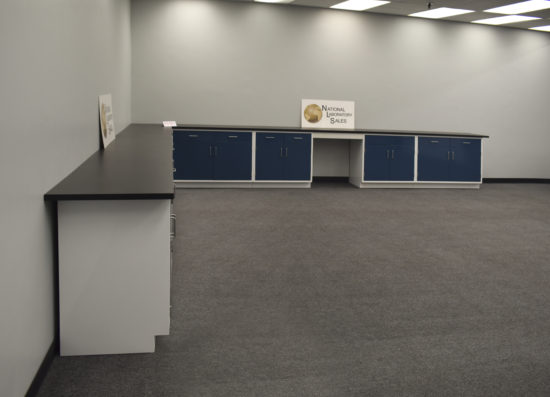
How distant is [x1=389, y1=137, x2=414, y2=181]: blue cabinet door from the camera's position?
811 cm

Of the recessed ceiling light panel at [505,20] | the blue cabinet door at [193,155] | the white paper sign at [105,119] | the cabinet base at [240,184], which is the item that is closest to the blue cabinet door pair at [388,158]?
the cabinet base at [240,184]

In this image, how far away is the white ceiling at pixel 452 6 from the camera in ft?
23.9

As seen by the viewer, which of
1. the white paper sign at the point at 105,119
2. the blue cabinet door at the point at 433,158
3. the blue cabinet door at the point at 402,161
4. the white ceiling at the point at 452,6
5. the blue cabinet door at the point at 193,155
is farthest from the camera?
the blue cabinet door at the point at 433,158

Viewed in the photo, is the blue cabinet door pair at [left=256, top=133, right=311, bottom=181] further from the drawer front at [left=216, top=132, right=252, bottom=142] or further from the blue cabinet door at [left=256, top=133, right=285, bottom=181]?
the drawer front at [left=216, top=132, right=252, bottom=142]

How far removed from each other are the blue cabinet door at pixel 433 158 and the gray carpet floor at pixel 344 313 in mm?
2653

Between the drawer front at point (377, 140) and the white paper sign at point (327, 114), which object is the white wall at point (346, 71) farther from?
the drawer front at point (377, 140)

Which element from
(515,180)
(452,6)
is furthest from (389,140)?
(515,180)

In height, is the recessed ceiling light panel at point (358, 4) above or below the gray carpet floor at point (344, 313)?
above

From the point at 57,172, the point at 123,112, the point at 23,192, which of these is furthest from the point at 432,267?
the point at 123,112

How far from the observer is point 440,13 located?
838cm

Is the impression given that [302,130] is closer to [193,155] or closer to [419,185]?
[193,155]

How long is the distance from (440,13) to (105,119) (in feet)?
19.7

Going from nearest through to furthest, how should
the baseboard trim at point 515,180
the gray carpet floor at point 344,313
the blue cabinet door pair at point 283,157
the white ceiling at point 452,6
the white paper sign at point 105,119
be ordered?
the gray carpet floor at point 344,313 → the white paper sign at point 105,119 → the white ceiling at point 452,6 → the blue cabinet door pair at point 283,157 → the baseboard trim at point 515,180

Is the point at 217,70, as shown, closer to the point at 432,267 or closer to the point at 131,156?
the point at 131,156
